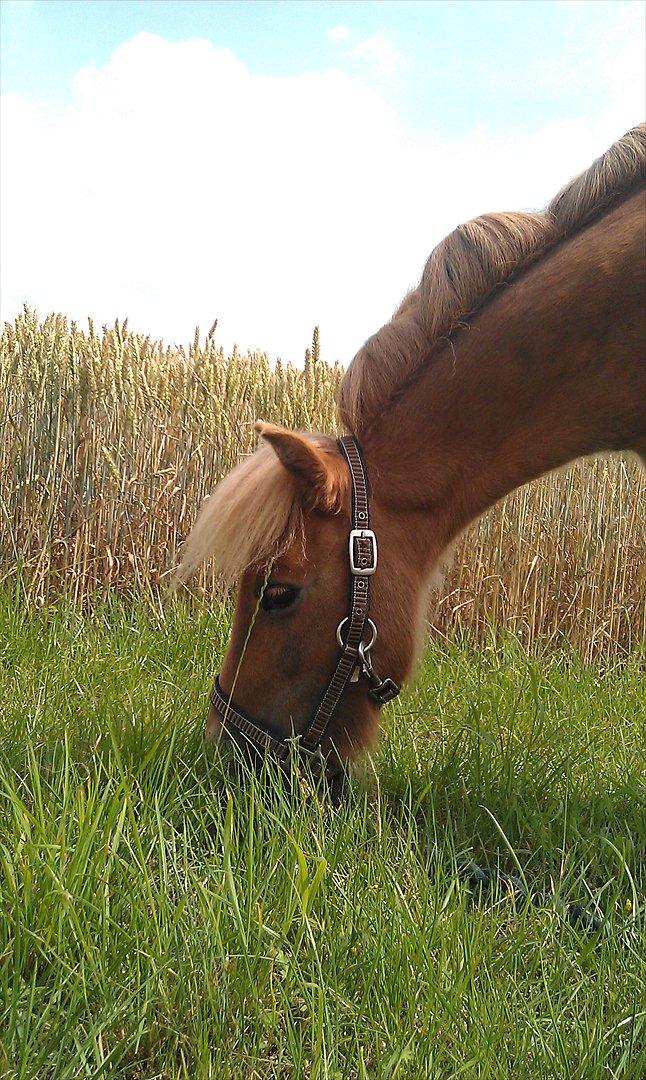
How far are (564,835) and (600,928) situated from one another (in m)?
0.48

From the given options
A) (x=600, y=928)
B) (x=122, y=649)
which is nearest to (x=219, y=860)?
(x=600, y=928)

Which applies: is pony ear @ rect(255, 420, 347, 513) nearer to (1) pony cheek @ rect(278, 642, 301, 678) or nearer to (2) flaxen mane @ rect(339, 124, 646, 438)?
(2) flaxen mane @ rect(339, 124, 646, 438)

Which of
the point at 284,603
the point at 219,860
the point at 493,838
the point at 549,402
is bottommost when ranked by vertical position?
the point at 493,838

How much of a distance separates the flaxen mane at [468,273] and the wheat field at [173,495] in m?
2.73

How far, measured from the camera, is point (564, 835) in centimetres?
267

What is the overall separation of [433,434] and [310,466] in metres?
0.49

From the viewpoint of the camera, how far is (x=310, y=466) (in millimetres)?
2549

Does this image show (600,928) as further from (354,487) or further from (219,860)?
(354,487)

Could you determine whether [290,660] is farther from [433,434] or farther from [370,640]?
[433,434]

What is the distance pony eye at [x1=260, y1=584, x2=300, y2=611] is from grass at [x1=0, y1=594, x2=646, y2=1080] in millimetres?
522

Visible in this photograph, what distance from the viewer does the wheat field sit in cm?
560

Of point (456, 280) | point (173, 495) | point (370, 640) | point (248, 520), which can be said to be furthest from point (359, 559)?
point (173, 495)

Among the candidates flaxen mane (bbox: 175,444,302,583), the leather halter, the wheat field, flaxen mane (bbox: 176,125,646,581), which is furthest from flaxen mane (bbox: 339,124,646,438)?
the wheat field

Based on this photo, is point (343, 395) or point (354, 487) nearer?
point (354, 487)
